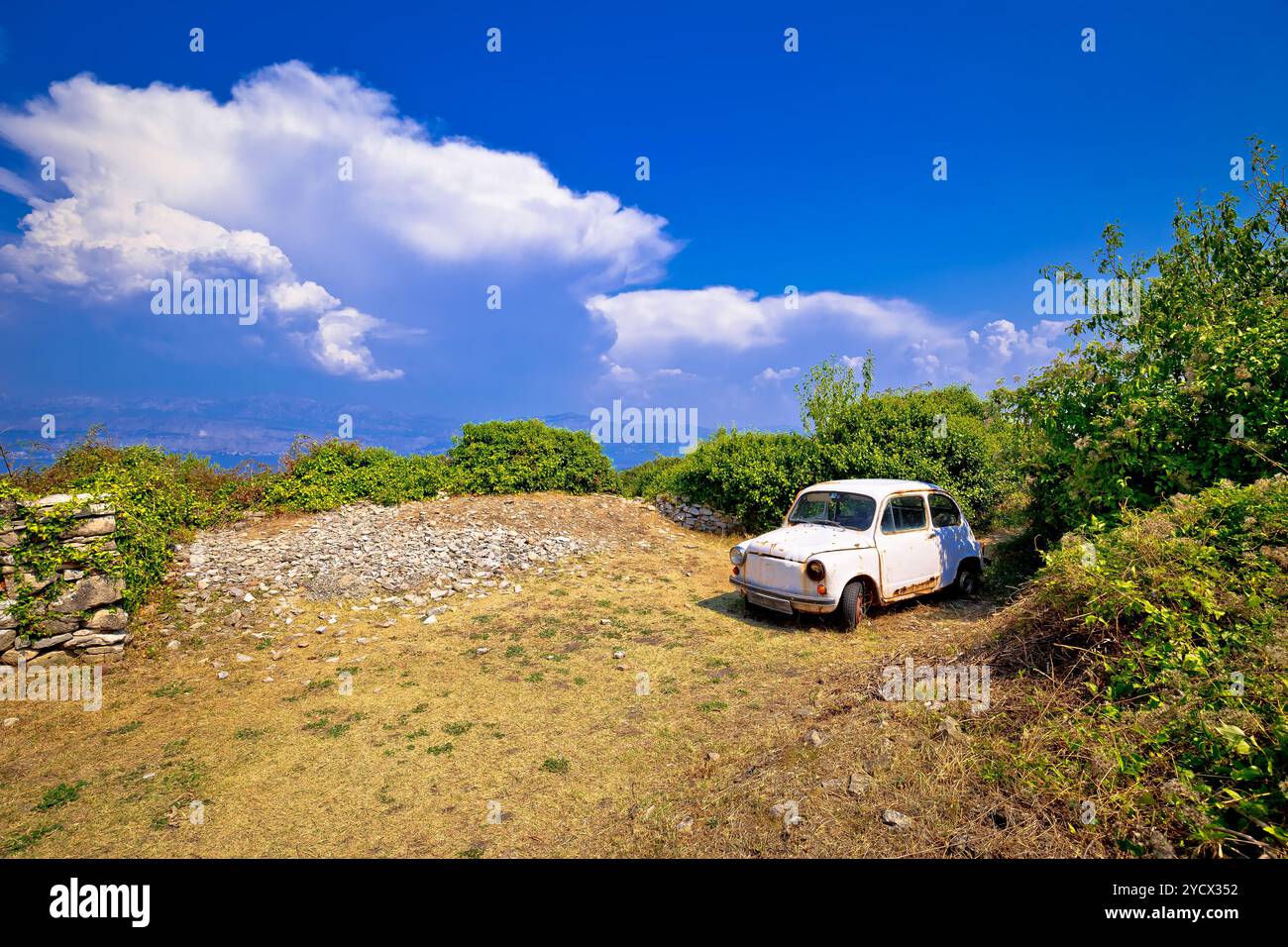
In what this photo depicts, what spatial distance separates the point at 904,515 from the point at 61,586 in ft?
35.2

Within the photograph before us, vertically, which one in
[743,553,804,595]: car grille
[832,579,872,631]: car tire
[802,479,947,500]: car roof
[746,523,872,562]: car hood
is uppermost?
[802,479,947,500]: car roof

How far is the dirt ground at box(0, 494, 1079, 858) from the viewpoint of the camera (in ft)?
11.9

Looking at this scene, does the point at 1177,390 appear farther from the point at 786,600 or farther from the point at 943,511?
the point at 786,600

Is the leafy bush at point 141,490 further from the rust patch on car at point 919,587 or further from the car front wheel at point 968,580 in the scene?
the car front wheel at point 968,580

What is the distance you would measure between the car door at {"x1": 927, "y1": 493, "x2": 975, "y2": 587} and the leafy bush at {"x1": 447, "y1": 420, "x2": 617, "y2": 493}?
9.45m

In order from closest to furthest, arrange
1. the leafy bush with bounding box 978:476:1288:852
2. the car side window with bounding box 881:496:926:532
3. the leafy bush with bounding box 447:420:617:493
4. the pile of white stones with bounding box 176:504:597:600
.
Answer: the leafy bush with bounding box 978:476:1288:852, the car side window with bounding box 881:496:926:532, the pile of white stones with bounding box 176:504:597:600, the leafy bush with bounding box 447:420:617:493

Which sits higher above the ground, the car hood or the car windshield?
the car windshield

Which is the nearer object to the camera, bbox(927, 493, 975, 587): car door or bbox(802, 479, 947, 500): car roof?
bbox(802, 479, 947, 500): car roof

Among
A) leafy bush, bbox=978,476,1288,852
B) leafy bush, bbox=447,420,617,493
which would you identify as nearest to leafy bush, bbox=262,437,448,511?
leafy bush, bbox=447,420,617,493

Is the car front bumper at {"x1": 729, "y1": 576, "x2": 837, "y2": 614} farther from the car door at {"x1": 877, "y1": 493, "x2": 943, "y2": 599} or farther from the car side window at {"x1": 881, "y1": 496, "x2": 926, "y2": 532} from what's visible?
the car side window at {"x1": 881, "y1": 496, "x2": 926, "y2": 532}

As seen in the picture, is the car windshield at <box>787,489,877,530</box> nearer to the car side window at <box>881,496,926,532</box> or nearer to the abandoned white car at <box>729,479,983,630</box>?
the abandoned white car at <box>729,479,983,630</box>

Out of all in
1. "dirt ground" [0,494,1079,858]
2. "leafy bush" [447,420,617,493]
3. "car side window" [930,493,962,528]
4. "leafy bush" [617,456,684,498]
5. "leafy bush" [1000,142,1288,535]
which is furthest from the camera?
"leafy bush" [617,456,684,498]

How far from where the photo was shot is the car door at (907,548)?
26.2 ft
